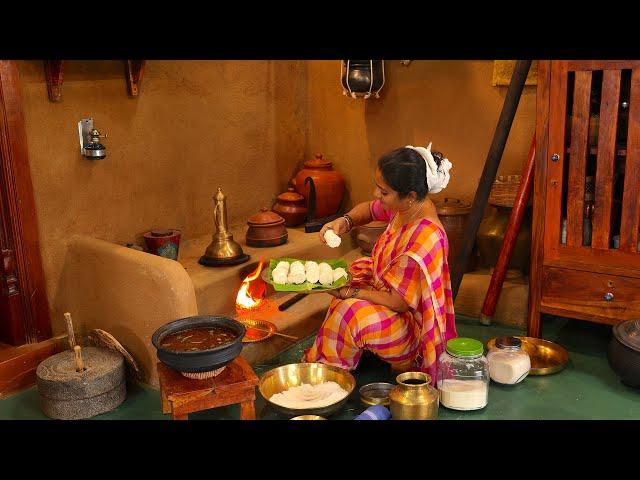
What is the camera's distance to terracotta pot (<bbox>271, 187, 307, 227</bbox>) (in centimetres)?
520

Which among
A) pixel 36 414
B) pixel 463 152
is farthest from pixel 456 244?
pixel 36 414

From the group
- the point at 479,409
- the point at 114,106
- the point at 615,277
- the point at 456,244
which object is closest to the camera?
the point at 479,409

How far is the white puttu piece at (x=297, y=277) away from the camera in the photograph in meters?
3.52

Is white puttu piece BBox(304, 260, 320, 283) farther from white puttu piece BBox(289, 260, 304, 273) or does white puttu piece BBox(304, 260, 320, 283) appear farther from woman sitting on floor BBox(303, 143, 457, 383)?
woman sitting on floor BBox(303, 143, 457, 383)

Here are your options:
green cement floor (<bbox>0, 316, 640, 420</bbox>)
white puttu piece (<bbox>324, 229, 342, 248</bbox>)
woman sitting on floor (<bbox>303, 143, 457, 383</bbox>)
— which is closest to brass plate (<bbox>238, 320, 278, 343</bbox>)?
green cement floor (<bbox>0, 316, 640, 420</bbox>)

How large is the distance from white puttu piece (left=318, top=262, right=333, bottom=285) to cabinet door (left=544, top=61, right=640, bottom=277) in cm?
128

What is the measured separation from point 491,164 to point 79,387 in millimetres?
2750

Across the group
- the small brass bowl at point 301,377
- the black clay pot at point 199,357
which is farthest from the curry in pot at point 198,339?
the small brass bowl at point 301,377

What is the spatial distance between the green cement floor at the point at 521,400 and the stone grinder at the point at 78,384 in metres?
0.07

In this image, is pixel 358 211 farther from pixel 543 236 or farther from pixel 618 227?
pixel 618 227

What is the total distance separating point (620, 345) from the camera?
3.44 meters

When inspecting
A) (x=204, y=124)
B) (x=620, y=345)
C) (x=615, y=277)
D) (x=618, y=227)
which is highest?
(x=204, y=124)

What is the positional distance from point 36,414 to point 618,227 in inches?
127

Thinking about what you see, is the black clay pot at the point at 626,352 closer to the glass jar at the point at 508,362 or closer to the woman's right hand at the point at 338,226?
the glass jar at the point at 508,362
